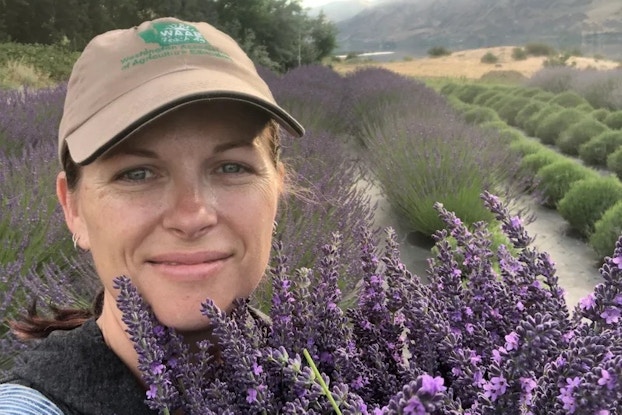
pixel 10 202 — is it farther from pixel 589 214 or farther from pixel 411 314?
pixel 589 214

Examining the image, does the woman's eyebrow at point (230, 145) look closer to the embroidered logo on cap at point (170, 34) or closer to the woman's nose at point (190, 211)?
the woman's nose at point (190, 211)

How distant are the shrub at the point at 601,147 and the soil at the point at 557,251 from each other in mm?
3299

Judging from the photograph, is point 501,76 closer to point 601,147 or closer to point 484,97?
point 484,97

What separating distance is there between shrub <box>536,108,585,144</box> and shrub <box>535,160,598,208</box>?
5.27m

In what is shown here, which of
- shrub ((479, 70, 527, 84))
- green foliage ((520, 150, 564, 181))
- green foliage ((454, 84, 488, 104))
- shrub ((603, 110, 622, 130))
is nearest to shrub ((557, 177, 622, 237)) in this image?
green foliage ((520, 150, 564, 181))

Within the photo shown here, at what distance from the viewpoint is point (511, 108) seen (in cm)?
1903

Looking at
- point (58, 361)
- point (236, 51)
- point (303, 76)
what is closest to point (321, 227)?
point (236, 51)

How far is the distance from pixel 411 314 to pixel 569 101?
19162 millimetres

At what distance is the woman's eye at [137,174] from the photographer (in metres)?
1.08

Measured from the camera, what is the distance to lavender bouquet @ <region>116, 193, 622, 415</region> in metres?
0.65

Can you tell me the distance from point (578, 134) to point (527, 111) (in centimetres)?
565

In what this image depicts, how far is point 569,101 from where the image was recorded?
1827cm

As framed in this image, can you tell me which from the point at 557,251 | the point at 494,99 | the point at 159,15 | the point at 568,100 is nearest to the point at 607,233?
the point at 557,251

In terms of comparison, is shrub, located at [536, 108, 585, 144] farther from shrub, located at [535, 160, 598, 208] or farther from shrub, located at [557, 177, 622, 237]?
shrub, located at [557, 177, 622, 237]
